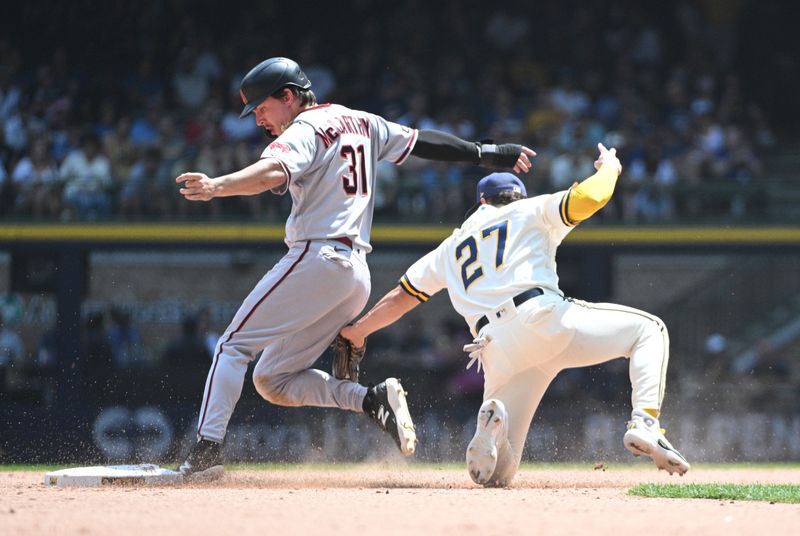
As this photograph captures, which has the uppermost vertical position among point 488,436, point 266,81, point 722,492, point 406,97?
point 406,97

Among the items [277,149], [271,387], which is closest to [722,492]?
[271,387]

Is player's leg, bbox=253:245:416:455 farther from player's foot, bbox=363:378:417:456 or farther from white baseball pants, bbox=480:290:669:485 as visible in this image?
white baseball pants, bbox=480:290:669:485

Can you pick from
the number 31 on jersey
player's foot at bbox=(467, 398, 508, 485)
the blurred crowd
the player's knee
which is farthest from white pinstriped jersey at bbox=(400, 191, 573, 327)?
the blurred crowd

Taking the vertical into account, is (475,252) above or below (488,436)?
above

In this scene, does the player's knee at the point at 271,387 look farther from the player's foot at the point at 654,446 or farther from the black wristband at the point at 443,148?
the player's foot at the point at 654,446

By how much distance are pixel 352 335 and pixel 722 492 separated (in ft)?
6.54

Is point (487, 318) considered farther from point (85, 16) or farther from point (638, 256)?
point (85, 16)

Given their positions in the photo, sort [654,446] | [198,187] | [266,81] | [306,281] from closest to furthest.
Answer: [198,187]
[654,446]
[306,281]
[266,81]

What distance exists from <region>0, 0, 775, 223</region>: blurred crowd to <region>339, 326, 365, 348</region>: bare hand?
17.9ft

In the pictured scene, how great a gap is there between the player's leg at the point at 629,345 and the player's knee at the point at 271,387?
141cm

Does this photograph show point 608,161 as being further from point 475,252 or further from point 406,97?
point 406,97

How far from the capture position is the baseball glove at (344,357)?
6.44 m

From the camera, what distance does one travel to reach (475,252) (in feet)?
20.0

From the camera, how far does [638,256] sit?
12.0 meters
